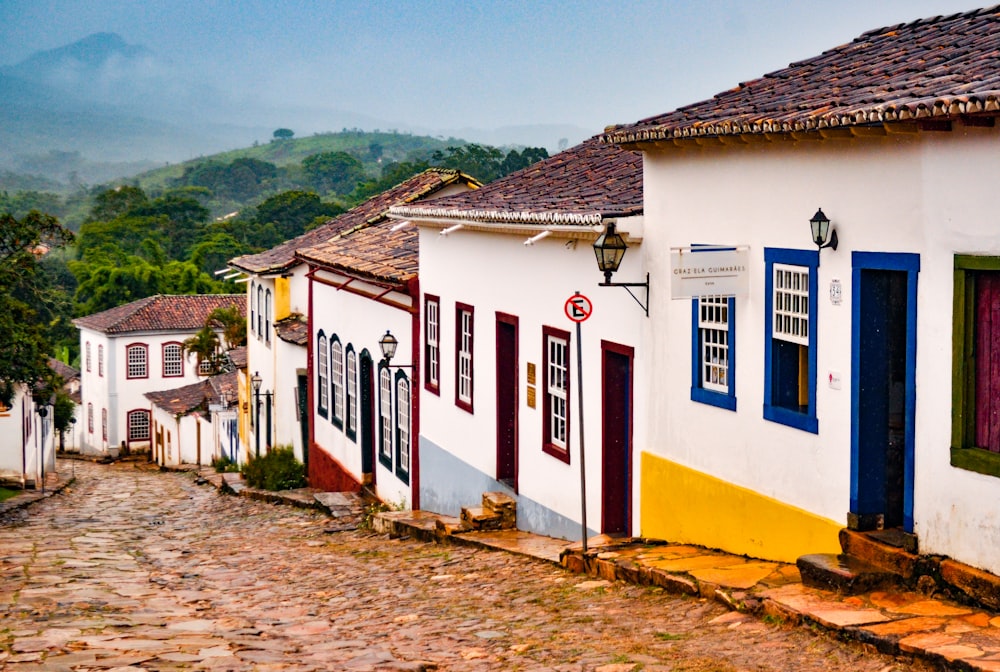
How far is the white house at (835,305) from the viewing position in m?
8.07

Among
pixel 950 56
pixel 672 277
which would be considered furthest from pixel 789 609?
pixel 950 56

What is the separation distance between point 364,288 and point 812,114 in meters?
12.7

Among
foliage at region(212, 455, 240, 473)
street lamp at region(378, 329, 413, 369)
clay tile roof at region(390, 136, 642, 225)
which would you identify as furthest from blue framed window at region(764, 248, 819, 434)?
foliage at region(212, 455, 240, 473)

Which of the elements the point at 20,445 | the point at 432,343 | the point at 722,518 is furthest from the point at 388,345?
the point at 20,445

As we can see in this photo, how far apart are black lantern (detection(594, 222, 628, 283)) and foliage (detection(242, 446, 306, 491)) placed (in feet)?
54.7

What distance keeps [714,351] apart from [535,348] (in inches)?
148

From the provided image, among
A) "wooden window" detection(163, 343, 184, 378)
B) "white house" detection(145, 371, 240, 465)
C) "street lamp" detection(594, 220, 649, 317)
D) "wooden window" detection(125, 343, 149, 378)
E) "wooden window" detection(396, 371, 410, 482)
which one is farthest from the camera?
"wooden window" detection(163, 343, 184, 378)

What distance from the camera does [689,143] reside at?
1098cm

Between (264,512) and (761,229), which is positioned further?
(264,512)

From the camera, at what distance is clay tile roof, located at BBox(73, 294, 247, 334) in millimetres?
59375

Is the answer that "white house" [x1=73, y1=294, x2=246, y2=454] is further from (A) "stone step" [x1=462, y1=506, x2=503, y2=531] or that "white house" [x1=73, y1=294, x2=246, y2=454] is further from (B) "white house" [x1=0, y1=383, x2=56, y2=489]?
(A) "stone step" [x1=462, y1=506, x2=503, y2=531]

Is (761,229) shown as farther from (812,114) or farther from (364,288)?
(364,288)

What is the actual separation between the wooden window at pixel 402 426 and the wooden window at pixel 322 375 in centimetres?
462

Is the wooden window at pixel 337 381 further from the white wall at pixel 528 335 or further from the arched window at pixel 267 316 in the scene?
the arched window at pixel 267 316
